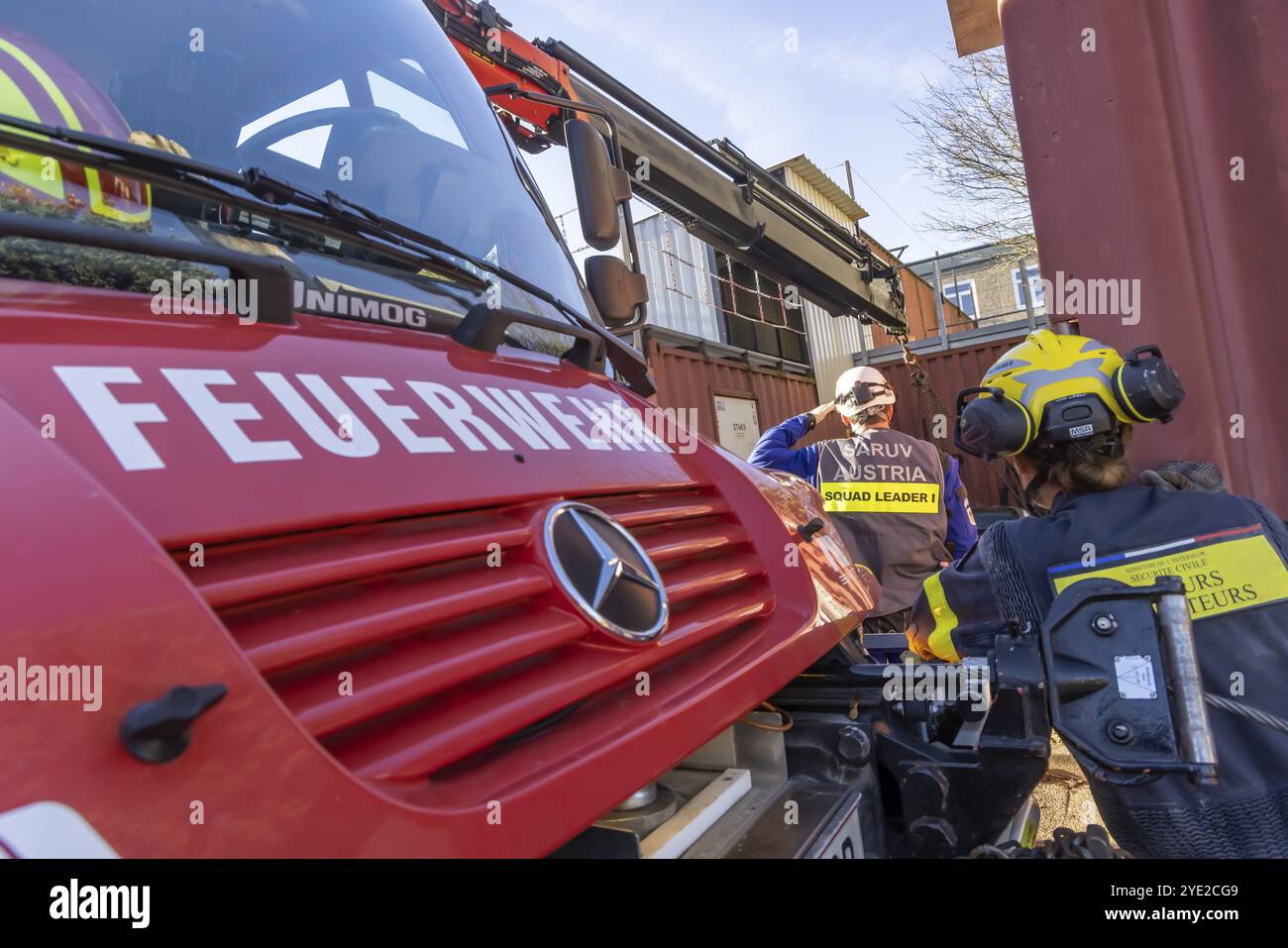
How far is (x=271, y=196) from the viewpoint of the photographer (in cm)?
137

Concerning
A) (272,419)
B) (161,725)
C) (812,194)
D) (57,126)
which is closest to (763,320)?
(812,194)

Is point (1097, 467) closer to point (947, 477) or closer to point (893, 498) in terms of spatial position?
point (893, 498)

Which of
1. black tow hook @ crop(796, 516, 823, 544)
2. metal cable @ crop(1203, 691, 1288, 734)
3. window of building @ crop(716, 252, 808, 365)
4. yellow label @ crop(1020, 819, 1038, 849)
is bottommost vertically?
yellow label @ crop(1020, 819, 1038, 849)

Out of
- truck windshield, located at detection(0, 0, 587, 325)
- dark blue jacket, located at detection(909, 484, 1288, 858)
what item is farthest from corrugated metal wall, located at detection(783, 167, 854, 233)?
dark blue jacket, located at detection(909, 484, 1288, 858)

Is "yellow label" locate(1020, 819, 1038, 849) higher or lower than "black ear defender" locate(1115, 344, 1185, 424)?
lower

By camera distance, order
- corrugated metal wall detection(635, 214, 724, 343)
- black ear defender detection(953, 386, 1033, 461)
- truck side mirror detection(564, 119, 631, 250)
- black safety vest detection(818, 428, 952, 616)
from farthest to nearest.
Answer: corrugated metal wall detection(635, 214, 724, 343) < black safety vest detection(818, 428, 952, 616) < truck side mirror detection(564, 119, 631, 250) < black ear defender detection(953, 386, 1033, 461)

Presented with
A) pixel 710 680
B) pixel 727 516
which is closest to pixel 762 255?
pixel 727 516

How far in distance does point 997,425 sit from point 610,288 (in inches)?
46.8

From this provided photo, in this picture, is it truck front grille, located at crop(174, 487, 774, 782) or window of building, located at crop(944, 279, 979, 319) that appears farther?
window of building, located at crop(944, 279, 979, 319)

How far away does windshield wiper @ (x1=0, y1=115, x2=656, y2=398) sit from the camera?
1.12 m

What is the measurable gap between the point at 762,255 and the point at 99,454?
626 centimetres

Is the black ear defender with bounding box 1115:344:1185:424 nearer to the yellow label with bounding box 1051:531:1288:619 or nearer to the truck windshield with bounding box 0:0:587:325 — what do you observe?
the yellow label with bounding box 1051:531:1288:619

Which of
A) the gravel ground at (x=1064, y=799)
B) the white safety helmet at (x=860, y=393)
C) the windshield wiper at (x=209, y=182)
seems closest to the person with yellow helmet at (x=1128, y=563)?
the windshield wiper at (x=209, y=182)
